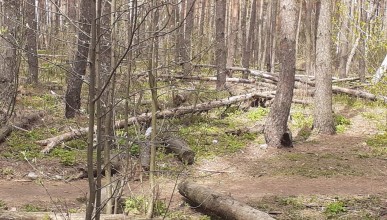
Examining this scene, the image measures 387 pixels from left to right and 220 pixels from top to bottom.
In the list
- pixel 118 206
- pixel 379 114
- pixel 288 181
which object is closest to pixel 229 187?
pixel 288 181

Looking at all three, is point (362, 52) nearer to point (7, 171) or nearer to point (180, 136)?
point (180, 136)

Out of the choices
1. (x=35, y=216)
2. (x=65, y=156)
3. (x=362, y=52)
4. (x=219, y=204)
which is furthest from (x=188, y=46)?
(x=362, y=52)

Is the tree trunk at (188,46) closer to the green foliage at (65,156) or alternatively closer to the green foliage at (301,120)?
the green foliage at (65,156)

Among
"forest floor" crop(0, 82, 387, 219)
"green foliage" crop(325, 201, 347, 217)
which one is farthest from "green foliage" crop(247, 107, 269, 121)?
"green foliage" crop(325, 201, 347, 217)

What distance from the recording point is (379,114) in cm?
1429

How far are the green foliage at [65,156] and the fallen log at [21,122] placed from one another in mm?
1307

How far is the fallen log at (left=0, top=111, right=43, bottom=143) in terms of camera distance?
10595mm

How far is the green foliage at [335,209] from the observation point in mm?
7033

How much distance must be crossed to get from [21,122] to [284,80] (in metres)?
6.42

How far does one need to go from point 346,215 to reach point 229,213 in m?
1.82

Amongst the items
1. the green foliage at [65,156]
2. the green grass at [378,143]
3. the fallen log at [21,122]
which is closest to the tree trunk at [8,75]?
the fallen log at [21,122]

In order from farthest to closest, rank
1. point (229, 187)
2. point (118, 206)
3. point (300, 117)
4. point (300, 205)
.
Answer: point (300, 117), point (229, 187), point (300, 205), point (118, 206)

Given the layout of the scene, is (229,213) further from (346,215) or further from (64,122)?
(64,122)

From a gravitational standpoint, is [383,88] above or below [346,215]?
above
